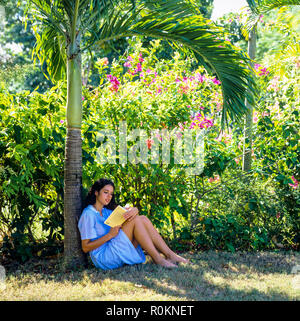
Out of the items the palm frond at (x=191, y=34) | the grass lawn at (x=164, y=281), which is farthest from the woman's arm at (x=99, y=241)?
the palm frond at (x=191, y=34)

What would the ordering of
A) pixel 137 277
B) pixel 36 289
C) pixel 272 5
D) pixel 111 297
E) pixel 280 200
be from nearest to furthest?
pixel 111 297 < pixel 36 289 < pixel 137 277 < pixel 280 200 < pixel 272 5

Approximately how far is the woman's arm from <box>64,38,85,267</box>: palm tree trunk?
123mm

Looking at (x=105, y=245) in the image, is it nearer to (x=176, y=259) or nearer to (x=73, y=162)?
(x=176, y=259)

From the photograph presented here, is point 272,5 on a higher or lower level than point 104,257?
higher

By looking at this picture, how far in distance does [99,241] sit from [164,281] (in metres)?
0.82

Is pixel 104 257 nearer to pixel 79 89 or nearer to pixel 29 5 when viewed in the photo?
pixel 79 89

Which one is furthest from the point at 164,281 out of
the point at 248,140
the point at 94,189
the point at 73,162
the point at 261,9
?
the point at 261,9

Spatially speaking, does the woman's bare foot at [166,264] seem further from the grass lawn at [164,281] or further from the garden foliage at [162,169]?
the garden foliage at [162,169]

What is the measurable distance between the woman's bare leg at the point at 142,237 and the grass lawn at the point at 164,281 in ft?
0.33

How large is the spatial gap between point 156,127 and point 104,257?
1647mm

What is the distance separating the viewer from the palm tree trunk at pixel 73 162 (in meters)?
4.12

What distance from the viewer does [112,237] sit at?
416 cm

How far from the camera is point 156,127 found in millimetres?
4895

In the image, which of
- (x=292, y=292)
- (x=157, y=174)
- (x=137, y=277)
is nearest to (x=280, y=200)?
(x=157, y=174)
